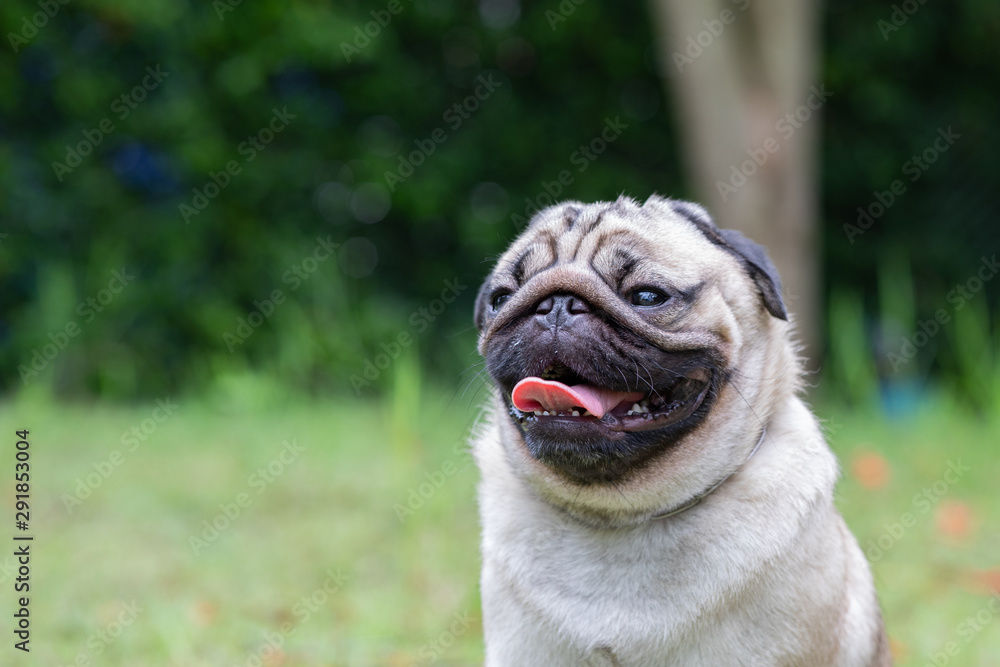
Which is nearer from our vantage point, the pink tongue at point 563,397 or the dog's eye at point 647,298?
the pink tongue at point 563,397

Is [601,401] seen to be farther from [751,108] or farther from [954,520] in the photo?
[751,108]

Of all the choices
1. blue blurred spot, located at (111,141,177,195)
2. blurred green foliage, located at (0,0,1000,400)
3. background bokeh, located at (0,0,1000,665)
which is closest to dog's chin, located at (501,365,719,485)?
background bokeh, located at (0,0,1000,665)

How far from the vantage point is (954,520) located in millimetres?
5074

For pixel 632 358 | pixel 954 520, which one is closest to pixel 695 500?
pixel 632 358

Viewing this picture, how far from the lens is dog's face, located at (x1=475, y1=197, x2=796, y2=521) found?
8.30 feet

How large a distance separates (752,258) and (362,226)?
6655 millimetres

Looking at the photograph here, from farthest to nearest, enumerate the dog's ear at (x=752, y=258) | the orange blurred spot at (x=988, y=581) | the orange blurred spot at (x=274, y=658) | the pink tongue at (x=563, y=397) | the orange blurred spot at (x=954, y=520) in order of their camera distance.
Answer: the orange blurred spot at (x=954, y=520) → the orange blurred spot at (x=988, y=581) → the orange blurred spot at (x=274, y=658) → the dog's ear at (x=752, y=258) → the pink tongue at (x=563, y=397)

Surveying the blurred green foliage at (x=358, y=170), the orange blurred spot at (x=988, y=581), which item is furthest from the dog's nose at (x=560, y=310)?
the blurred green foliage at (x=358, y=170)

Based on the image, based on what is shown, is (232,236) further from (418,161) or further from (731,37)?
(731,37)

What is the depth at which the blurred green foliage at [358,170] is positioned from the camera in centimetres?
799

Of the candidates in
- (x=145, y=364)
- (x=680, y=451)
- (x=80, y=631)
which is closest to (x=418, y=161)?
(x=145, y=364)

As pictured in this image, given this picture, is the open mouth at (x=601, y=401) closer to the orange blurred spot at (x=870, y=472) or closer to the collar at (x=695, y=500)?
the collar at (x=695, y=500)

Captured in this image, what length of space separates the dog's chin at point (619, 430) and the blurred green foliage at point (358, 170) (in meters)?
4.89

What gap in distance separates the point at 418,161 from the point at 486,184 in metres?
0.73
